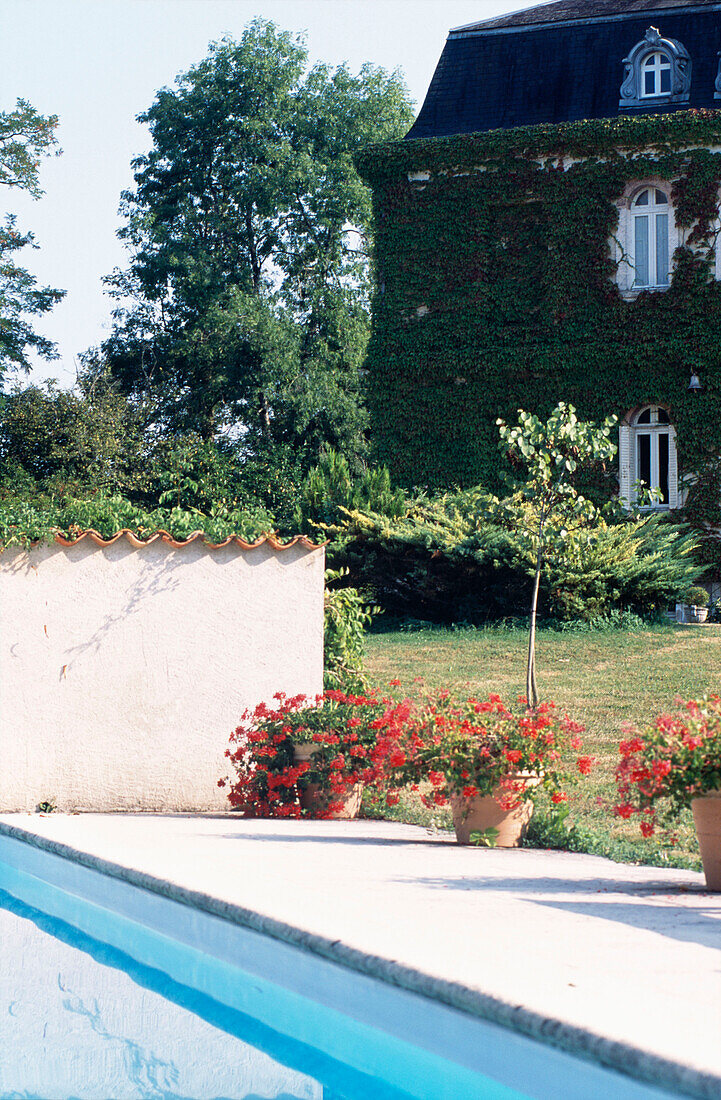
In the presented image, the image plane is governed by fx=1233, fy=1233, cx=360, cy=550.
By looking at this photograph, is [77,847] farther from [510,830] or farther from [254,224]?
[254,224]

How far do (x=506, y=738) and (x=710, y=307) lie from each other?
54.3 feet

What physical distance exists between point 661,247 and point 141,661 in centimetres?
1629

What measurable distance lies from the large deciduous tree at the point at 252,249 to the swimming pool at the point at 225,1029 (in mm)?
26769

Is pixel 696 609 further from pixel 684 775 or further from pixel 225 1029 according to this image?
pixel 225 1029

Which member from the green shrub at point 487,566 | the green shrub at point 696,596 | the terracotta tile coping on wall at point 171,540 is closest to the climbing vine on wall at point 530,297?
the green shrub at point 696,596

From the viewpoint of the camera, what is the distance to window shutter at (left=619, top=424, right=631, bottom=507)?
22.1 m

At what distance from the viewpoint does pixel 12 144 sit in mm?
30375

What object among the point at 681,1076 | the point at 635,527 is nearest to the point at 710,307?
the point at 635,527

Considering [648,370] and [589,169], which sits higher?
[589,169]

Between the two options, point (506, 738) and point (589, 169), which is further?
point (589, 169)

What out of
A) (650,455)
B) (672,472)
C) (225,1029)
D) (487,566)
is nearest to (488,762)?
(225,1029)

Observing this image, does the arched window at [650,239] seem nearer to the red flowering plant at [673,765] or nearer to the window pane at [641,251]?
the window pane at [641,251]

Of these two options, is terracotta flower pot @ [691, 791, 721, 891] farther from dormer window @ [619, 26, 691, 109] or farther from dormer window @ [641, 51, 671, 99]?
dormer window @ [641, 51, 671, 99]

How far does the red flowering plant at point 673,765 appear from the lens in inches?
213
